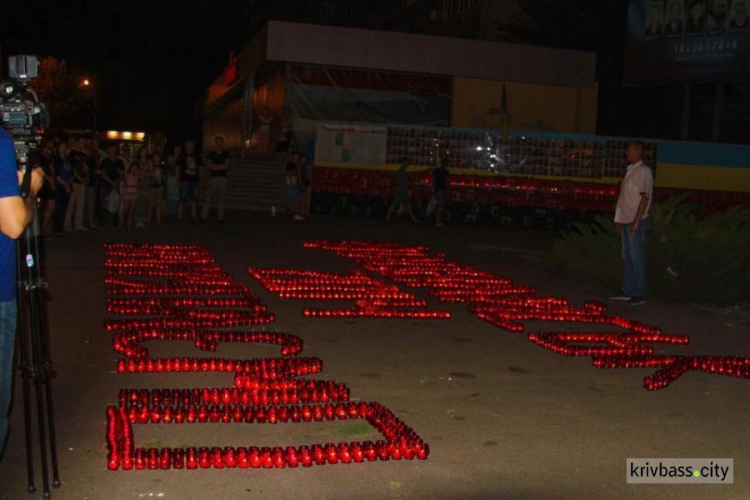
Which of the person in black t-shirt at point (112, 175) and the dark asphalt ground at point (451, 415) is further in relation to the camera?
the person in black t-shirt at point (112, 175)

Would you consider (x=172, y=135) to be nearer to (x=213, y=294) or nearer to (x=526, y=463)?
(x=213, y=294)

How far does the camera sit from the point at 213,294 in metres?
12.9

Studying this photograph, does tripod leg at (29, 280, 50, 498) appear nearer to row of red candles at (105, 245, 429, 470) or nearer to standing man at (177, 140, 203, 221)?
row of red candles at (105, 245, 429, 470)

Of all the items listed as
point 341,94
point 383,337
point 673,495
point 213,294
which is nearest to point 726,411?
point 673,495

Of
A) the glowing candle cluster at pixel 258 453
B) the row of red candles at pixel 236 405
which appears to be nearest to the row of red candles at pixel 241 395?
the row of red candles at pixel 236 405

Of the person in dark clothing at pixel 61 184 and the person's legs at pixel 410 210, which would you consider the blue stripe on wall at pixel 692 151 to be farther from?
the person in dark clothing at pixel 61 184

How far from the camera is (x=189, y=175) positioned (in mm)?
24922

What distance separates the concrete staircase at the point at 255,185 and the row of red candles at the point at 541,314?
14.8 metres

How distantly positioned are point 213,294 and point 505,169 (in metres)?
19.7

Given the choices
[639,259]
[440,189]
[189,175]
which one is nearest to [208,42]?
[440,189]

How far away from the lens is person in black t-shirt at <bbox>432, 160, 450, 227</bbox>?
28.7 metres

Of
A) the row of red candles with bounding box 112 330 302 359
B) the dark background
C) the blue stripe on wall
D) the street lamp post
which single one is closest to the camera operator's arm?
the row of red candles with bounding box 112 330 302 359

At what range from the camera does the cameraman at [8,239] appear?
4.67 m

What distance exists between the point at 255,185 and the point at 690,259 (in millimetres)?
22906
